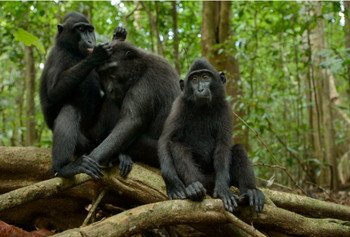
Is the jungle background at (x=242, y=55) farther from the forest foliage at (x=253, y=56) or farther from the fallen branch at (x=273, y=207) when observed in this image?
the fallen branch at (x=273, y=207)

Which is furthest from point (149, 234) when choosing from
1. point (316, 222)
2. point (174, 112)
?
point (316, 222)

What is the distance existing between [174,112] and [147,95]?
434 millimetres

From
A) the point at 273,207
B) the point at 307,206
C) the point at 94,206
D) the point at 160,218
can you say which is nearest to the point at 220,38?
the point at 307,206

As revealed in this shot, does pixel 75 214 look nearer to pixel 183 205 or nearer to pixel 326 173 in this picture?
pixel 183 205

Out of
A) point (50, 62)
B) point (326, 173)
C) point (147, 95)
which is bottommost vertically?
point (326, 173)

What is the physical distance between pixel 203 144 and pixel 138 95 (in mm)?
970

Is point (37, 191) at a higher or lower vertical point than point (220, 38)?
lower

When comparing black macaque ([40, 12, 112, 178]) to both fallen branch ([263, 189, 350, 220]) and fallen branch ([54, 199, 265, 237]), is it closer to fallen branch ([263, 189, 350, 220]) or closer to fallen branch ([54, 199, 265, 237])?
Answer: fallen branch ([54, 199, 265, 237])

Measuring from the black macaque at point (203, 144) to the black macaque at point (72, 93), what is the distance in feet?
2.71

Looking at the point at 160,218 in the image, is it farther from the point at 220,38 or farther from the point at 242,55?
the point at 220,38

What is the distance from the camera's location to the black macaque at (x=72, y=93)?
16.1ft

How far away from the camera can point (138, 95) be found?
5277 millimetres

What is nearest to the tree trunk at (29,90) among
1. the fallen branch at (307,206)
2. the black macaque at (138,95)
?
the black macaque at (138,95)

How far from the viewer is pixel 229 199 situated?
422cm
